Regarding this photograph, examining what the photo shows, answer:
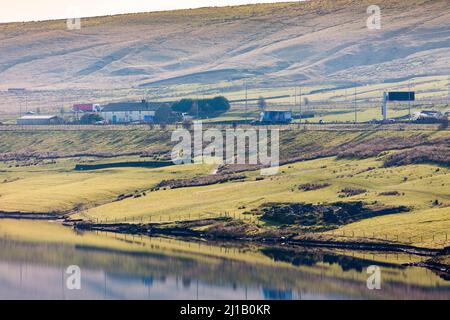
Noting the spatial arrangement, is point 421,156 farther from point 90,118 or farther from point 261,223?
point 90,118

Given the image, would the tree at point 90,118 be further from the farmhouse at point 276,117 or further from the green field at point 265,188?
the farmhouse at point 276,117

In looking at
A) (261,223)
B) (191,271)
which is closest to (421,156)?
(261,223)

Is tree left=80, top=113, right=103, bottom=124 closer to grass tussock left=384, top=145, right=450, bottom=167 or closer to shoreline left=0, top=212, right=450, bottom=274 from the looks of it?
shoreline left=0, top=212, right=450, bottom=274

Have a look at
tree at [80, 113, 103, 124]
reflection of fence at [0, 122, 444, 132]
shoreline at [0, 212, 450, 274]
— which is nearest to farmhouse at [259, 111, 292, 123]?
reflection of fence at [0, 122, 444, 132]

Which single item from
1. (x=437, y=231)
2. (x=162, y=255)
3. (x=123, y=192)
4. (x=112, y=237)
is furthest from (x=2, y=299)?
(x=123, y=192)

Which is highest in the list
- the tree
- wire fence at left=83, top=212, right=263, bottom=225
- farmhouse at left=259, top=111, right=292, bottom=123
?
farmhouse at left=259, top=111, right=292, bottom=123
